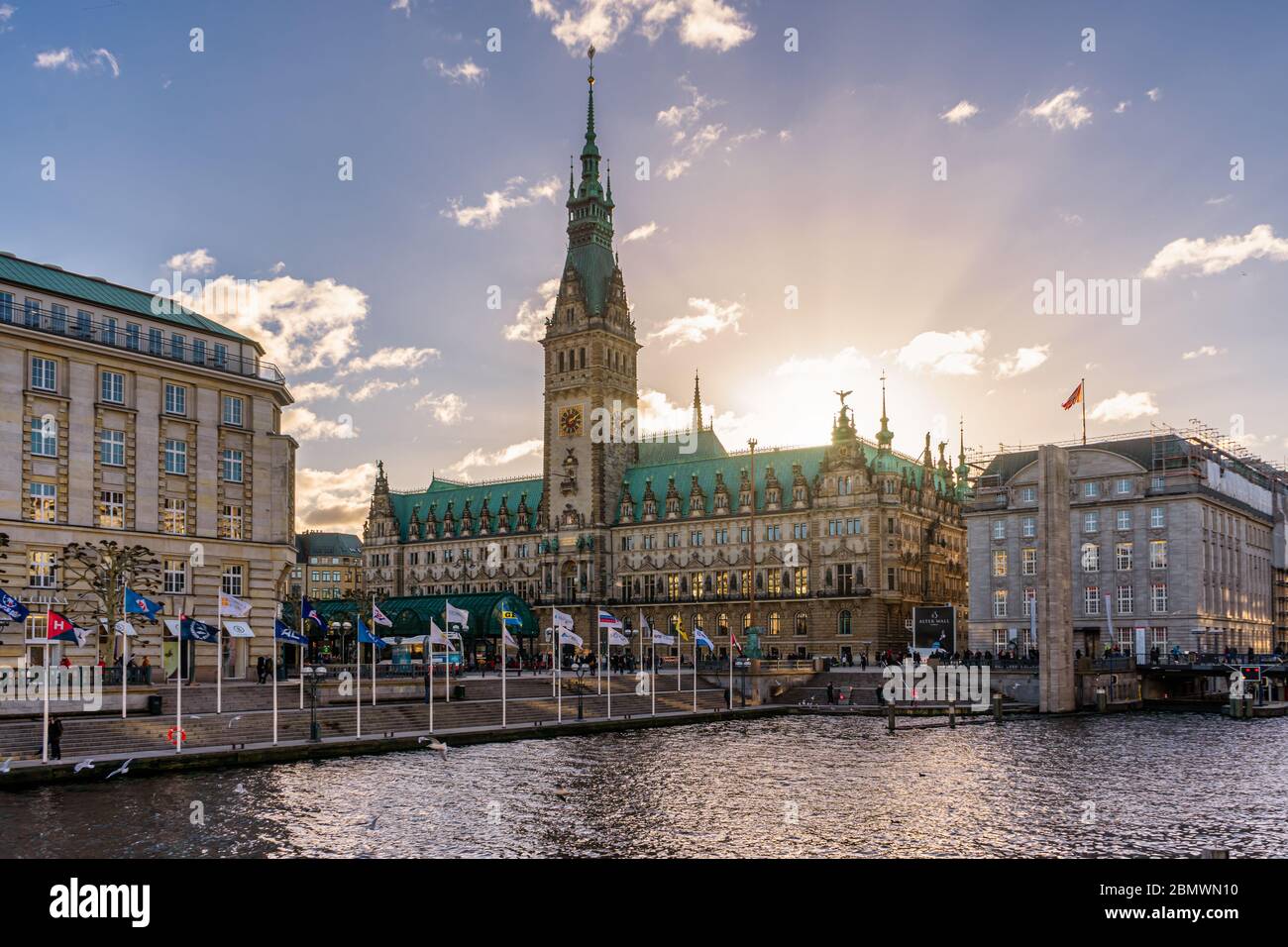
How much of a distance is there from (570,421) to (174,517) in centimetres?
9305

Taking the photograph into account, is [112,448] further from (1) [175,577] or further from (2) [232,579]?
(2) [232,579]

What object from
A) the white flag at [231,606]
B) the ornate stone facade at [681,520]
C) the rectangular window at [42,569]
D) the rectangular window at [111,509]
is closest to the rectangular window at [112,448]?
the rectangular window at [111,509]

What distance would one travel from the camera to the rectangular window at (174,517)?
255ft

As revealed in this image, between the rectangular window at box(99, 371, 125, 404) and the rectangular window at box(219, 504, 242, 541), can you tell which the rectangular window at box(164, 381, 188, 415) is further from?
the rectangular window at box(219, 504, 242, 541)

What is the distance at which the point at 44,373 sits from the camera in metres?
72.8

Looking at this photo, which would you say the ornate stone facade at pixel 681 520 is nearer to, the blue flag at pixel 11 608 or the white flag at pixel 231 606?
the white flag at pixel 231 606

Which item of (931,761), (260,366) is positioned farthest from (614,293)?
(931,761)

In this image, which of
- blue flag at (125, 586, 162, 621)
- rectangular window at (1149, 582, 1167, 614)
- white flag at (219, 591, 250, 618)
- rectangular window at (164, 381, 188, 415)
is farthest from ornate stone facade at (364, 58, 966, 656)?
blue flag at (125, 586, 162, 621)

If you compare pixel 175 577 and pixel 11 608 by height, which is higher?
pixel 175 577

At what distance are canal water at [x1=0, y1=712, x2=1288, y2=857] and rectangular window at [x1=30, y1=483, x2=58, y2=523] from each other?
1125 inches

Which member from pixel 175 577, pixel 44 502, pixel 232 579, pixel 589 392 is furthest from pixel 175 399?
pixel 589 392

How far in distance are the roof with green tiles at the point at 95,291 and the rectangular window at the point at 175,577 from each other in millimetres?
16896
